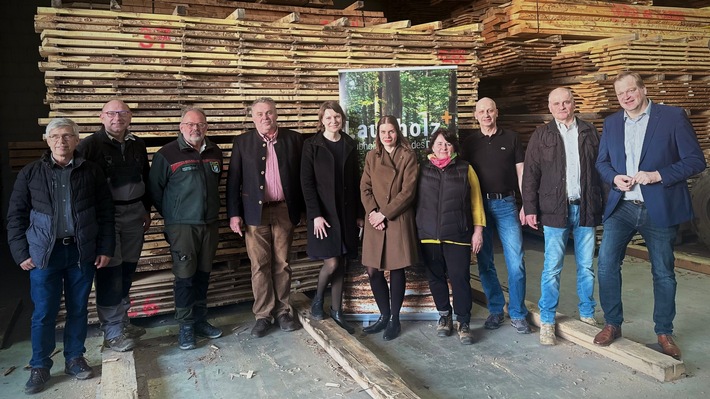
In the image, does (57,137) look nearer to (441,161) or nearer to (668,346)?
(441,161)

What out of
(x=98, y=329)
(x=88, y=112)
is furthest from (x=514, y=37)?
(x=98, y=329)

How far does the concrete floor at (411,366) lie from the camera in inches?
144

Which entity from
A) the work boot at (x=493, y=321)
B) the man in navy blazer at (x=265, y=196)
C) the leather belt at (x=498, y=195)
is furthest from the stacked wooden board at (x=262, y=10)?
the work boot at (x=493, y=321)

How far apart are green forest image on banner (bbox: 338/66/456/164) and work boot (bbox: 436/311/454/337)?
1.43 m

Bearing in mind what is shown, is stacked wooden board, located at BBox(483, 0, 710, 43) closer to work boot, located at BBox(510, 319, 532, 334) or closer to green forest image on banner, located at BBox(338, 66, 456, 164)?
green forest image on banner, located at BBox(338, 66, 456, 164)

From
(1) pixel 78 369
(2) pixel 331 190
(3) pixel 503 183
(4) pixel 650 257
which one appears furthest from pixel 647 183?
(1) pixel 78 369

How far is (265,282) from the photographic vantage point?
15.5 feet

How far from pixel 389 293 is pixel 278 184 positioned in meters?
1.37

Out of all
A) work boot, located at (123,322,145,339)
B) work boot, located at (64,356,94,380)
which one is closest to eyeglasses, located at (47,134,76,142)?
work boot, located at (64,356,94,380)

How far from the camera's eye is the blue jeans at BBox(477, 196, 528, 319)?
4.54 meters

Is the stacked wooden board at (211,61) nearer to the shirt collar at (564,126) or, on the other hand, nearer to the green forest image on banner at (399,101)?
the green forest image on banner at (399,101)

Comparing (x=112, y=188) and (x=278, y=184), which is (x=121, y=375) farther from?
(x=278, y=184)

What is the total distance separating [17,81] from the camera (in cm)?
1103

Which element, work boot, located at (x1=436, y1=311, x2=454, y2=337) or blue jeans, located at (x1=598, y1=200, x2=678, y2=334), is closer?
blue jeans, located at (x1=598, y1=200, x2=678, y2=334)
